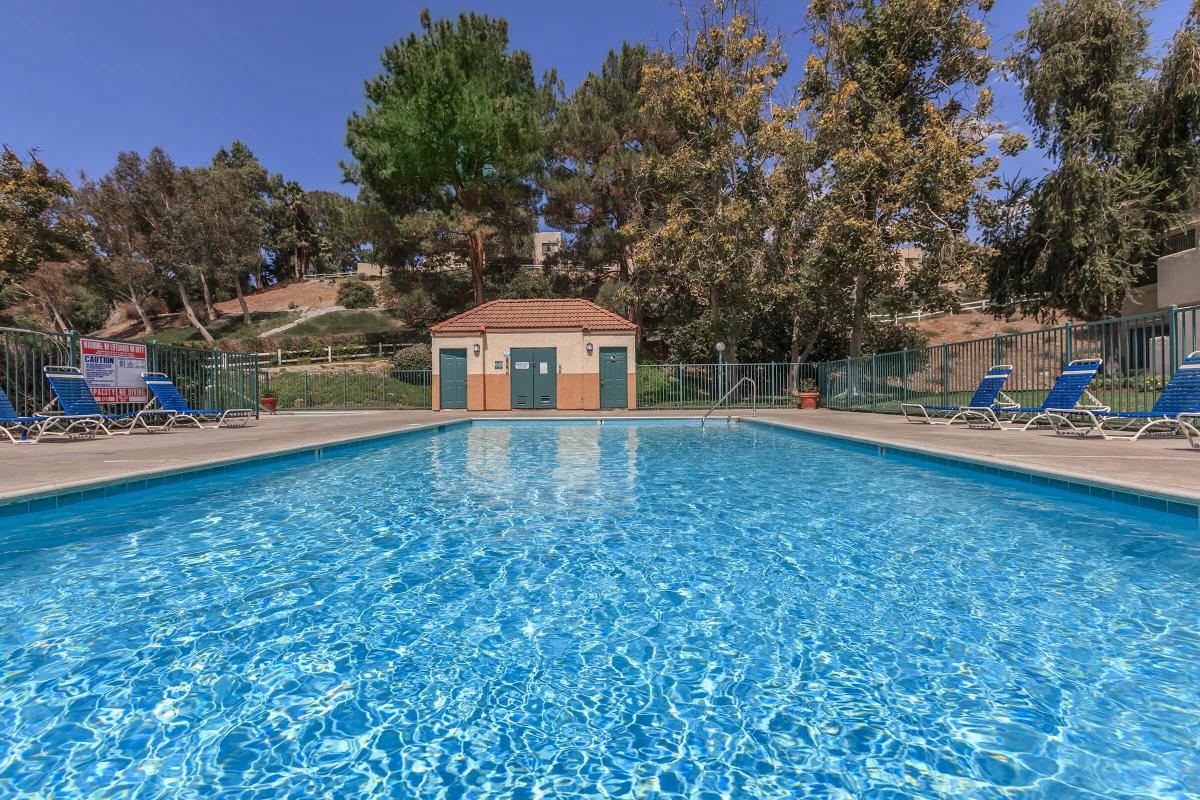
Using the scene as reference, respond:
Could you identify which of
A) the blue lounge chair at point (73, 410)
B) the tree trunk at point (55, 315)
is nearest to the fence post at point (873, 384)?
the blue lounge chair at point (73, 410)

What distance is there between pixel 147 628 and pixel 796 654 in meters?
3.40

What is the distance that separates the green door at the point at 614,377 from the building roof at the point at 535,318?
3.14 feet

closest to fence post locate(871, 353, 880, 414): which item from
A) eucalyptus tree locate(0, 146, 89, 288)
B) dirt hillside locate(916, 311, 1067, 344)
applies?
dirt hillside locate(916, 311, 1067, 344)

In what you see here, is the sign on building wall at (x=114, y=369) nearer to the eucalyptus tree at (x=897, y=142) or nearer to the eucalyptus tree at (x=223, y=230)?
the eucalyptus tree at (x=897, y=142)

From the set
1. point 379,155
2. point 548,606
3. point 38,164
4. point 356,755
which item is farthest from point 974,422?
point 38,164

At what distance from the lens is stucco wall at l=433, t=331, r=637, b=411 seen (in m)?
20.9

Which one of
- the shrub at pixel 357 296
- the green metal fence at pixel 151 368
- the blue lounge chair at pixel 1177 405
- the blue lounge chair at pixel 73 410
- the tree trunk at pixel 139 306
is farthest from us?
the shrub at pixel 357 296

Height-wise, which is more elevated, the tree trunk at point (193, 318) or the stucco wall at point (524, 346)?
the tree trunk at point (193, 318)

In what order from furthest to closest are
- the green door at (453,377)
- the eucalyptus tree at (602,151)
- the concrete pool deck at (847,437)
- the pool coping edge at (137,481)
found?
the eucalyptus tree at (602,151)
the green door at (453,377)
the concrete pool deck at (847,437)
the pool coping edge at (137,481)

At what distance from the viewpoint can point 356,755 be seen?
2027 millimetres

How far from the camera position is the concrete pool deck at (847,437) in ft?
17.8

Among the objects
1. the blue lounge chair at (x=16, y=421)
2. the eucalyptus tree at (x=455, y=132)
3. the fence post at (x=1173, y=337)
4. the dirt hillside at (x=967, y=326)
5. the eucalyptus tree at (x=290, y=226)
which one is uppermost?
the eucalyptus tree at (x=290, y=226)

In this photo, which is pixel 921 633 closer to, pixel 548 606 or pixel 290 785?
pixel 548 606

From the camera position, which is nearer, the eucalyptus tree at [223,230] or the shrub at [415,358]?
the shrub at [415,358]
